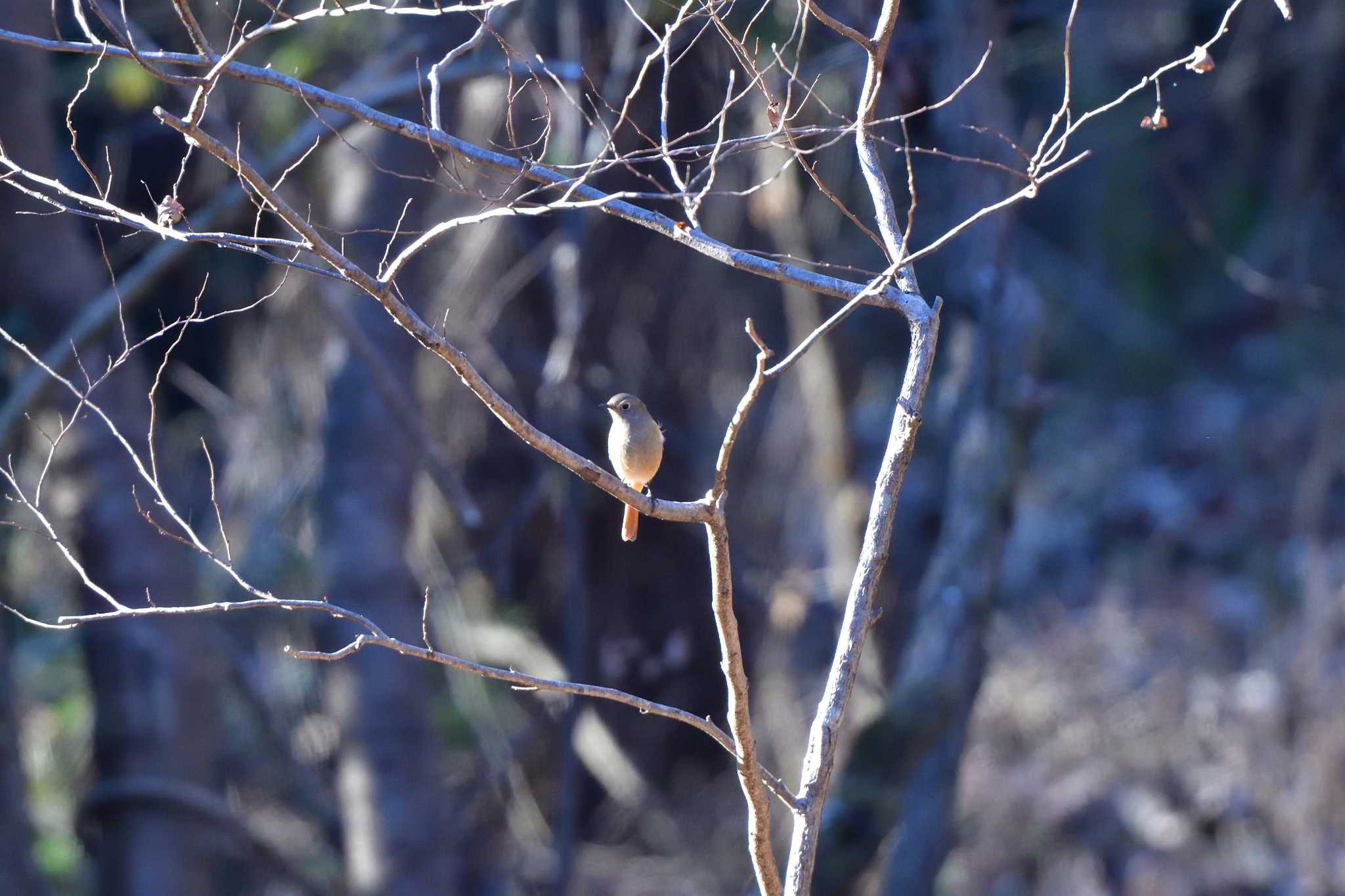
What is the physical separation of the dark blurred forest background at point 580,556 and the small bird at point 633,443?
0.92 metres

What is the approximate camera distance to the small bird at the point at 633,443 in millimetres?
4070

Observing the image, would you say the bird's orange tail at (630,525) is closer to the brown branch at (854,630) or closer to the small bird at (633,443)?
the small bird at (633,443)

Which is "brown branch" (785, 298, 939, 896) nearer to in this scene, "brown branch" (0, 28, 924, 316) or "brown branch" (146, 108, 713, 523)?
"brown branch" (0, 28, 924, 316)

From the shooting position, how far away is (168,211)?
2.24m

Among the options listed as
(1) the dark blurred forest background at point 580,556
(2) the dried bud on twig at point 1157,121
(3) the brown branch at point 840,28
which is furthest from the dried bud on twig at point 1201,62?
(1) the dark blurred forest background at point 580,556

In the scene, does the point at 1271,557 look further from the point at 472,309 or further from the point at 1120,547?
the point at 472,309

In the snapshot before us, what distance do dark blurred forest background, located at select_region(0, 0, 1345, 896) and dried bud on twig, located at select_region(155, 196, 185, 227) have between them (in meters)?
2.55

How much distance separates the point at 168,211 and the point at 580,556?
15.0 ft

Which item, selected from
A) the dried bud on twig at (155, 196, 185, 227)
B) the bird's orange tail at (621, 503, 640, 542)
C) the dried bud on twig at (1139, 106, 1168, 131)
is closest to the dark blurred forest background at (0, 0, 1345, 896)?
the bird's orange tail at (621, 503, 640, 542)

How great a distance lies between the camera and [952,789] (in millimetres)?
5613

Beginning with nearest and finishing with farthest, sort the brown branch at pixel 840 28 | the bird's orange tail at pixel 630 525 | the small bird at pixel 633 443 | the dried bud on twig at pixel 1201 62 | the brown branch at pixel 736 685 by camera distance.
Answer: the brown branch at pixel 736 685 → the brown branch at pixel 840 28 → the dried bud on twig at pixel 1201 62 → the bird's orange tail at pixel 630 525 → the small bird at pixel 633 443

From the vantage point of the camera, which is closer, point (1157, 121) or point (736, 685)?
point (736, 685)

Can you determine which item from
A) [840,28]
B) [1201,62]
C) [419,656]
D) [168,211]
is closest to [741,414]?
[419,656]

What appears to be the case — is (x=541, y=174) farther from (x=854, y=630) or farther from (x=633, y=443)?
(x=633, y=443)
